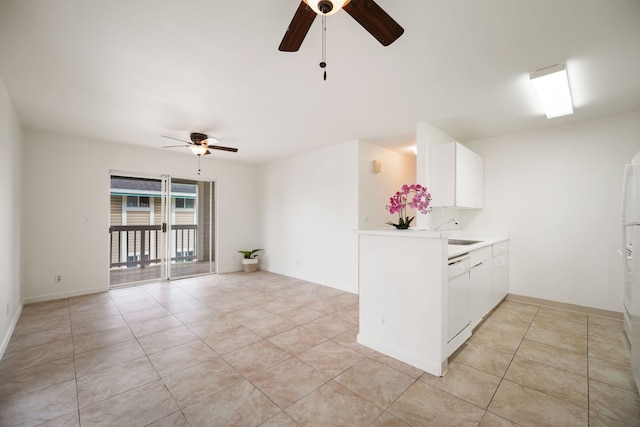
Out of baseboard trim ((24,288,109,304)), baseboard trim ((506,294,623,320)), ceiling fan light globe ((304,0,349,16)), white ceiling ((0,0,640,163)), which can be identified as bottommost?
baseboard trim ((24,288,109,304))

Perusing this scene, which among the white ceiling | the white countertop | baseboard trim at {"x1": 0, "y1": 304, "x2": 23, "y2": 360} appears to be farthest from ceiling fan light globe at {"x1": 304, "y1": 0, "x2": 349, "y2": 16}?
baseboard trim at {"x1": 0, "y1": 304, "x2": 23, "y2": 360}

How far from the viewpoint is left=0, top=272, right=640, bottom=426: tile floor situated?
170cm

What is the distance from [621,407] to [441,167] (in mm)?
2608

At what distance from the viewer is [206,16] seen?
1.73 m

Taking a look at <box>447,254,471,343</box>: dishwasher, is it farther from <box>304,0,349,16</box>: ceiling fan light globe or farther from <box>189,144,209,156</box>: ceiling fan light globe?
<box>189,144,209,156</box>: ceiling fan light globe

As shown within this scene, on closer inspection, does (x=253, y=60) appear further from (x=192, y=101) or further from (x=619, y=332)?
(x=619, y=332)

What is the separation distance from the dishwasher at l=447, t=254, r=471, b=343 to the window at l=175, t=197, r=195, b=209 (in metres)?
6.50

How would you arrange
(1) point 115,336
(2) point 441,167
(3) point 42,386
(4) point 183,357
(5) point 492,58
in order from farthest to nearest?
(2) point 441,167, (1) point 115,336, (4) point 183,357, (5) point 492,58, (3) point 42,386

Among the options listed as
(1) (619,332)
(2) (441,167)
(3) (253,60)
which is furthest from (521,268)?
(3) (253,60)

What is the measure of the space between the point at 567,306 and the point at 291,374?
3.81m

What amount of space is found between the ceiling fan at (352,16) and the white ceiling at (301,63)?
0.32m

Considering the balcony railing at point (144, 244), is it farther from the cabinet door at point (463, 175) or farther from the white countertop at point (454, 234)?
the cabinet door at point (463, 175)

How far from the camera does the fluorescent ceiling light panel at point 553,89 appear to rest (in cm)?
232

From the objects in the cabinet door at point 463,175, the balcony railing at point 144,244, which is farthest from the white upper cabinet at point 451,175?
the balcony railing at point 144,244
